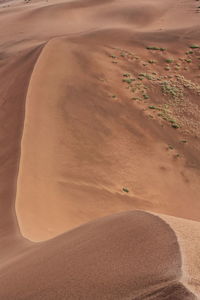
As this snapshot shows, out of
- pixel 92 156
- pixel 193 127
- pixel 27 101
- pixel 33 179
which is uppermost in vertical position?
pixel 27 101

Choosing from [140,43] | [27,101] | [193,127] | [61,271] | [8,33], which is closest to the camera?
[61,271]

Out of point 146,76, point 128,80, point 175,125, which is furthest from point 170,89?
point 175,125

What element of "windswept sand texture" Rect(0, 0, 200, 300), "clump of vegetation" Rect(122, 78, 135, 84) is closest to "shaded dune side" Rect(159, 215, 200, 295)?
"windswept sand texture" Rect(0, 0, 200, 300)

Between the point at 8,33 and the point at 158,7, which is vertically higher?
the point at 8,33

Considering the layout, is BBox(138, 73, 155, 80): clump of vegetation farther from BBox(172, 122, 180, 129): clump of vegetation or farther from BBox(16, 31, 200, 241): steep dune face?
BBox(172, 122, 180, 129): clump of vegetation

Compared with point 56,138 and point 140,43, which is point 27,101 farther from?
point 140,43

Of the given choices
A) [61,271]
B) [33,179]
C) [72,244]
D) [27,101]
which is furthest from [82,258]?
[27,101]

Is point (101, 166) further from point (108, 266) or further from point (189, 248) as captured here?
point (189, 248)
